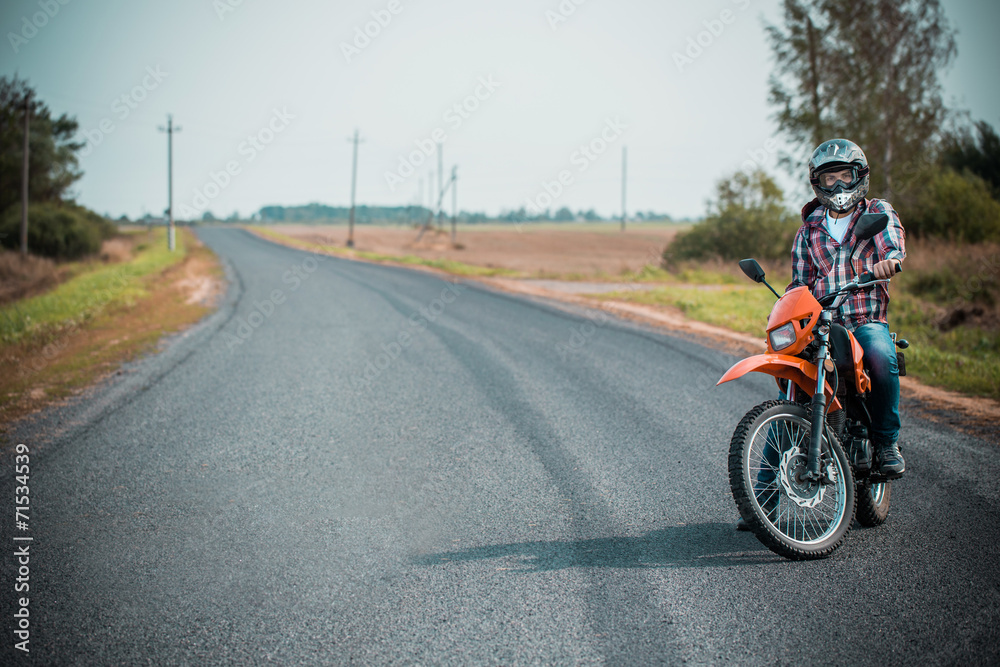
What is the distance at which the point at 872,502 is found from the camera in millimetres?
3520

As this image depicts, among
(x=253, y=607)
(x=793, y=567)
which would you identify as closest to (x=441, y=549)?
(x=253, y=607)

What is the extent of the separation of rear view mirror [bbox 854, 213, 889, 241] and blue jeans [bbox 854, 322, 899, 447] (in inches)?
22.2

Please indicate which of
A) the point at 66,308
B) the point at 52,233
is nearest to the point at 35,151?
the point at 52,233

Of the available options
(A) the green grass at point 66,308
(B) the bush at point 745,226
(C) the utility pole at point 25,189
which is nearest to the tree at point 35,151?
(C) the utility pole at point 25,189

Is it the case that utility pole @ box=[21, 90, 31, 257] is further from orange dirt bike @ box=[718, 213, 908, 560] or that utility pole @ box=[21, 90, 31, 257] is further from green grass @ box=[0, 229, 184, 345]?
orange dirt bike @ box=[718, 213, 908, 560]

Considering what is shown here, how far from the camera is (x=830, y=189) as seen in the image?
3.55m

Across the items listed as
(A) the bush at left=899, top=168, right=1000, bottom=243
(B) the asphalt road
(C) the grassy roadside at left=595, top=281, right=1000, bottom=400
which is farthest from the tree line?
(B) the asphalt road

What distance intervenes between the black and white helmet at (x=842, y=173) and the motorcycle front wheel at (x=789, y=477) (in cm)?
120

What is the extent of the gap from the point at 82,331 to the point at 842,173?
12.1 m

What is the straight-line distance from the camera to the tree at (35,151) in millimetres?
37812

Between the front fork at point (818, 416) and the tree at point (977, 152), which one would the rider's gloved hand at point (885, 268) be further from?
the tree at point (977, 152)

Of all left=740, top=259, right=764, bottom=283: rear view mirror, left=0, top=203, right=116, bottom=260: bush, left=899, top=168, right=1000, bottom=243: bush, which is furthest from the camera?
left=0, top=203, right=116, bottom=260: bush

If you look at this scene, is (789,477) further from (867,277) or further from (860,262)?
(860,262)

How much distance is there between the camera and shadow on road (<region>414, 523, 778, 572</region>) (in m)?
3.15
